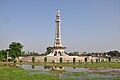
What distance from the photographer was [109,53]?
171000mm

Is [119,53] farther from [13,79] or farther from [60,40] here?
[13,79]

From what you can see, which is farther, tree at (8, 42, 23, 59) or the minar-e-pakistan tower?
the minar-e-pakistan tower

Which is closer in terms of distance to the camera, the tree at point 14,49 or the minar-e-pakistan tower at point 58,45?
the tree at point 14,49

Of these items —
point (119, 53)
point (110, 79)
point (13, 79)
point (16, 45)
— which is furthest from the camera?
point (119, 53)

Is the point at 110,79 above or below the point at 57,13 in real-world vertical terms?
below

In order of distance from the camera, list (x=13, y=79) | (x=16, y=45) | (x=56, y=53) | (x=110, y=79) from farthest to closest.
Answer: (x=56, y=53) < (x=16, y=45) < (x=110, y=79) < (x=13, y=79)

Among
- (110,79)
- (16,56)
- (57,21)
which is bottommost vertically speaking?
(110,79)

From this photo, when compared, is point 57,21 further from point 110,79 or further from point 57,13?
point 110,79

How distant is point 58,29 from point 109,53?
249 feet

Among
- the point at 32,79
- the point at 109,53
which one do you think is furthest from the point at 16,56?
the point at 109,53

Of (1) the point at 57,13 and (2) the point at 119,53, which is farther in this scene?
(2) the point at 119,53

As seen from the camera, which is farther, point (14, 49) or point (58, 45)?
point (58, 45)

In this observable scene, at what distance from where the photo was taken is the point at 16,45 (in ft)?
291

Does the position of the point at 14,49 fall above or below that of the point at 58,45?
below
